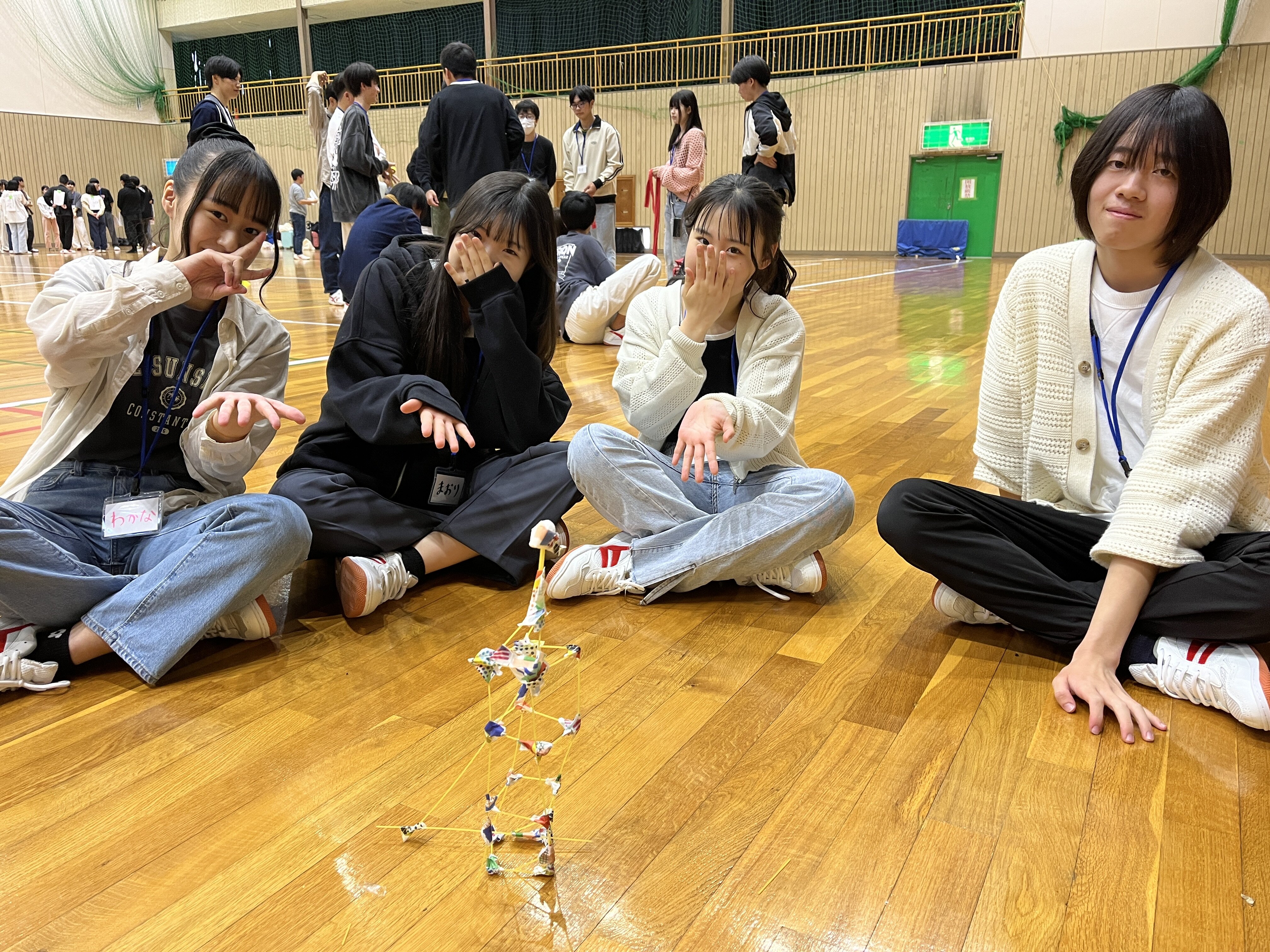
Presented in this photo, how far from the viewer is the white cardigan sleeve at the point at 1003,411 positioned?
4.89ft

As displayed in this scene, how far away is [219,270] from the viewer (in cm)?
136

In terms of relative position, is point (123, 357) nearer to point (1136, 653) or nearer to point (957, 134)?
point (1136, 653)

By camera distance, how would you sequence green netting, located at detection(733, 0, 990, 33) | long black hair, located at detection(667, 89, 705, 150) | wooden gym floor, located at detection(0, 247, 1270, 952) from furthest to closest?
1. green netting, located at detection(733, 0, 990, 33)
2. long black hair, located at detection(667, 89, 705, 150)
3. wooden gym floor, located at detection(0, 247, 1270, 952)

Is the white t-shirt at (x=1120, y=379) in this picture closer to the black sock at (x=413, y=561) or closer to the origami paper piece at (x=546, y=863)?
the origami paper piece at (x=546, y=863)

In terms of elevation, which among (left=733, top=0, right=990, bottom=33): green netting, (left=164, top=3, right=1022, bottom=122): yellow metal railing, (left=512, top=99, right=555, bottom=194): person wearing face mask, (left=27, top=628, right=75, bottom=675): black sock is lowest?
(left=27, top=628, right=75, bottom=675): black sock

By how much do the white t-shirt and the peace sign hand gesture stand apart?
50.2 inches

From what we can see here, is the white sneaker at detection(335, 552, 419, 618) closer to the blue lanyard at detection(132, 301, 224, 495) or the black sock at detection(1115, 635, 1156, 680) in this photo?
the blue lanyard at detection(132, 301, 224, 495)

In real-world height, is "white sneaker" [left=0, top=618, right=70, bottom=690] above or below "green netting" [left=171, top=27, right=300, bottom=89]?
below

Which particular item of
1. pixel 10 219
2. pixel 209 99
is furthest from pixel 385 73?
pixel 209 99

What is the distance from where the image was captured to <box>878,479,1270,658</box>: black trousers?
1251 millimetres

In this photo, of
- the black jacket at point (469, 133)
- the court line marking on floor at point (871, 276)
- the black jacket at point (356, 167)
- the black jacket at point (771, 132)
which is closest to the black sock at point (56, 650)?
the black jacket at point (469, 133)

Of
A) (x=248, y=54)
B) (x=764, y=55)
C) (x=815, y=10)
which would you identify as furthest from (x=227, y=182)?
(x=248, y=54)

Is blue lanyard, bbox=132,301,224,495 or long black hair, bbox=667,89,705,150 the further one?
long black hair, bbox=667,89,705,150

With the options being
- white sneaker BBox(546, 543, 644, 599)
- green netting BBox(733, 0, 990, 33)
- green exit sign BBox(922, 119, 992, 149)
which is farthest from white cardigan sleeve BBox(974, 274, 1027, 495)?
green netting BBox(733, 0, 990, 33)
